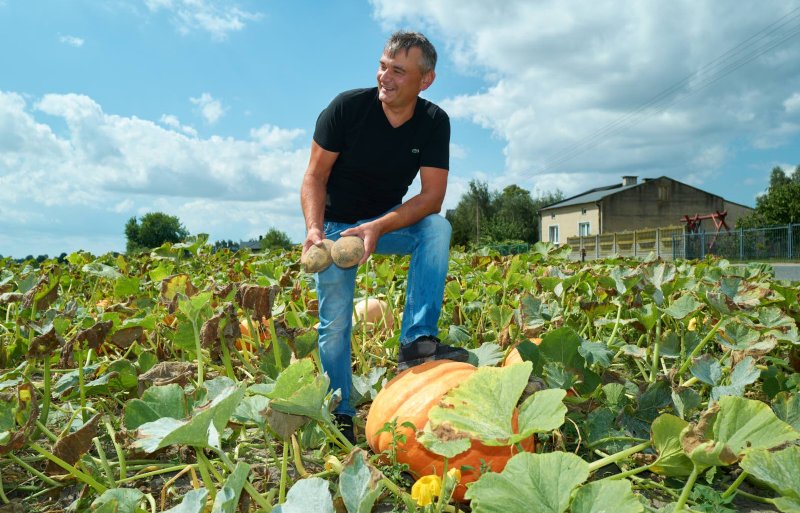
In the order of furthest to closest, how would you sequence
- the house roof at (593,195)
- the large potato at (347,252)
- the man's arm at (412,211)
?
the house roof at (593,195), the man's arm at (412,211), the large potato at (347,252)

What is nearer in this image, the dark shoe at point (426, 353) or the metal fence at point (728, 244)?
the dark shoe at point (426, 353)

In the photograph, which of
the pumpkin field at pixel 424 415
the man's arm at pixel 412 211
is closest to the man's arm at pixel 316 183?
the man's arm at pixel 412 211

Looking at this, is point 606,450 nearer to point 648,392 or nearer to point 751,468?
point 648,392

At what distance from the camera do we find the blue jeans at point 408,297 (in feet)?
7.71

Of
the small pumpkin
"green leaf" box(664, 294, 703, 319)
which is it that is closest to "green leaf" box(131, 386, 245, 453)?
"green leaf" box(664, 294, 703, 319)

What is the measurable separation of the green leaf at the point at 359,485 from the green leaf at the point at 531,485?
0.19 m

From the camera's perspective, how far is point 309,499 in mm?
1109

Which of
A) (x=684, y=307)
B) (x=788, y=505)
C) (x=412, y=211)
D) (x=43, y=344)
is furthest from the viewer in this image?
(x=412, y=211)

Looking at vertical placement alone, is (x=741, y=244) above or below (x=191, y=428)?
above

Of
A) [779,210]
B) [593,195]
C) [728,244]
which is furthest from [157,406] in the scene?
[593,195]

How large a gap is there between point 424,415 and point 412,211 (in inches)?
33.4

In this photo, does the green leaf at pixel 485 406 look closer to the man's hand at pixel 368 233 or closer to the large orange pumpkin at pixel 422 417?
the large orange pumpkin at pixel 422 417

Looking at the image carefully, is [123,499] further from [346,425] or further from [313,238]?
[313,238]

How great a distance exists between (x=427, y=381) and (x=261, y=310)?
0.64 metres
